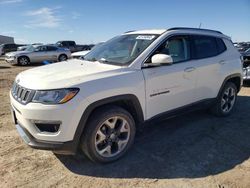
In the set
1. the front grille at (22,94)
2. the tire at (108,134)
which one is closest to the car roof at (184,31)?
the tire at (108,134)

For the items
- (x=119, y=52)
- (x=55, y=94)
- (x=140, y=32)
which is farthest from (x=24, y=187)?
(x=140, y=32)

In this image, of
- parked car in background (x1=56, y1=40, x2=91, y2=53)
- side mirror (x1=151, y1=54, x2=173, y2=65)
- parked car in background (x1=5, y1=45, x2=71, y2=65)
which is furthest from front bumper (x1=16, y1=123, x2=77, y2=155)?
parked car in background (x1=56, y1=40, x2=91, y2=53)

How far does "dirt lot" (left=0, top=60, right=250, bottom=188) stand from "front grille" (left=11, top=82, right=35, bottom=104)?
0.96 metres

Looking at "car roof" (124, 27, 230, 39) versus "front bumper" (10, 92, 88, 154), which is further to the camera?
"car roof" (124, 27, 230, 39)

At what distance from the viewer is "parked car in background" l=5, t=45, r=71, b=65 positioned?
19.0 meters

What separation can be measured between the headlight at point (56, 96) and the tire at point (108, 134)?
46 centimetres

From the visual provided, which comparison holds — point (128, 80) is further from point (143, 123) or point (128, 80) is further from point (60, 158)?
point (60, 158)

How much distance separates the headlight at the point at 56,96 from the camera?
129 inches

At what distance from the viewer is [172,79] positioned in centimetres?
430

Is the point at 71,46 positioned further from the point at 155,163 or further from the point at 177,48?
the point at 155,163

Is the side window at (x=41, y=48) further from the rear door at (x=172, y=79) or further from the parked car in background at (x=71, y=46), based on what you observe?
the rear door at (x=172, y=79)

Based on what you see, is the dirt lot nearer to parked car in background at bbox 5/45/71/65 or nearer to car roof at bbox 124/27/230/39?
car roof at bbox 124/27/230/39

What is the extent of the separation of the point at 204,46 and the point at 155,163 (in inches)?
99.9

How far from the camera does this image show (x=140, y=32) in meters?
4.86
